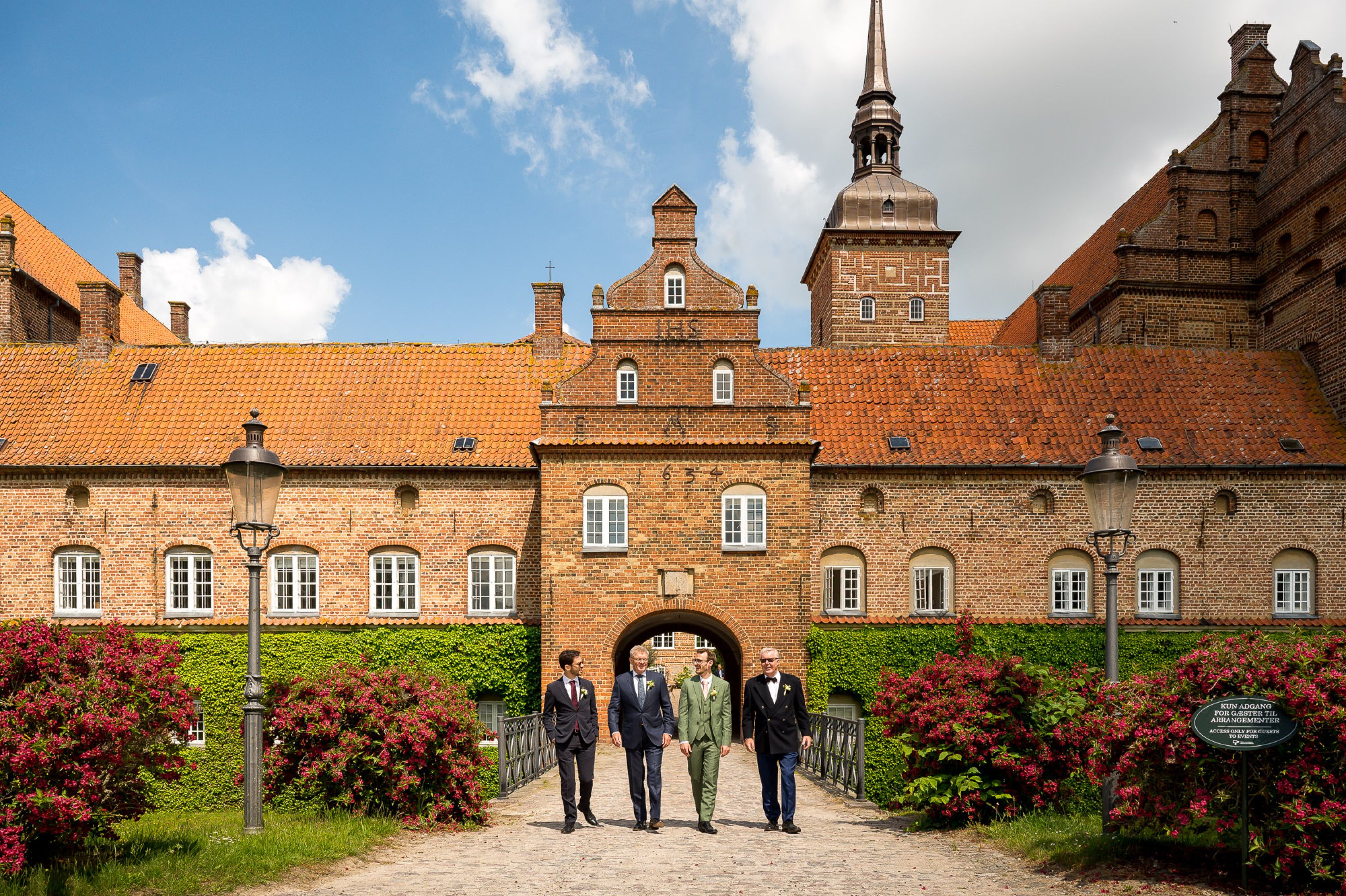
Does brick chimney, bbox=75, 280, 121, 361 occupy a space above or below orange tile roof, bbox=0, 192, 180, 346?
below

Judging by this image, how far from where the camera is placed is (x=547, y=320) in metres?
27.4

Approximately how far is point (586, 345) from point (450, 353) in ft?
12.3

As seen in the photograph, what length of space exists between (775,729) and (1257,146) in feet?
91.5

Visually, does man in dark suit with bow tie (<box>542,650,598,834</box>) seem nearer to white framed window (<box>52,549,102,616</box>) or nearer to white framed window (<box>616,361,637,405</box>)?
white framed window (<box>616,361,637,405</box>)

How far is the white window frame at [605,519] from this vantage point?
2169 centimetres

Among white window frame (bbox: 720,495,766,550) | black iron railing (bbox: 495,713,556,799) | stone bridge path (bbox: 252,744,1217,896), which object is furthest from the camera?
white window frame (bbox: 720,495,766,550)

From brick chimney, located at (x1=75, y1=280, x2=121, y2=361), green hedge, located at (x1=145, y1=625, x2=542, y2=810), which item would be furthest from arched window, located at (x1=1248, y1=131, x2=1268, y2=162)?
brick chimney, located at (x1=75, y1=280, x2=121, y2=361)

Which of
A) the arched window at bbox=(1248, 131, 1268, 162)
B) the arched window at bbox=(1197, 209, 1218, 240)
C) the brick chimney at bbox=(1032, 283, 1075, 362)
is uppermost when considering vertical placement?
the arched window at bbox=(1248, 131, 1268, 162)

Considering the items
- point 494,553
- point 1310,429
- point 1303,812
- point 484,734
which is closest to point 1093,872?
point 1303,812

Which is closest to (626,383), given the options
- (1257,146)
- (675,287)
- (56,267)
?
(675,287)

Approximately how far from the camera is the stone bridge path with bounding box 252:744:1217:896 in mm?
8125

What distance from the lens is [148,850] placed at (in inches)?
340

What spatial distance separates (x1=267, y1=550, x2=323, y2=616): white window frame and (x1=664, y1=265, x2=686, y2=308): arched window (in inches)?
395

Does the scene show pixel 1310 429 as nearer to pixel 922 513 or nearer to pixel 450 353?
pixel 922 513
